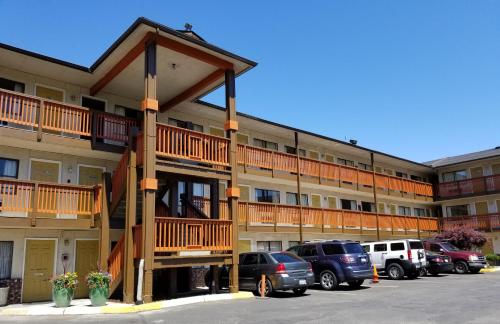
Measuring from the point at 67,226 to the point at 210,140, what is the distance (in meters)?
5.56

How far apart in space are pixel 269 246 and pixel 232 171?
937 cm

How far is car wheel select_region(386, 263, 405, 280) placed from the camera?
21.9m

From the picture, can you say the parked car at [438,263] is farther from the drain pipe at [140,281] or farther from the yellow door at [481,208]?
the drain pipe at [140,281]

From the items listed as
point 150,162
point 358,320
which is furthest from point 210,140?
point 358,320

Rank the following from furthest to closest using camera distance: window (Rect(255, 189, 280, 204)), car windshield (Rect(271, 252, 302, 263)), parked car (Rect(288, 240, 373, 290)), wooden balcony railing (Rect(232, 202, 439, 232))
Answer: window (Rect(255, 189, 280, 204)) → wooden balcony railing (Rect(232, 202, 439, 232)) → parked car (Rect(288, 240, 373, 290)) → car windshield (Rect(271, 252, 302, 263))

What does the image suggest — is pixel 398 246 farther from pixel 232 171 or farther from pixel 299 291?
pixel 232 171

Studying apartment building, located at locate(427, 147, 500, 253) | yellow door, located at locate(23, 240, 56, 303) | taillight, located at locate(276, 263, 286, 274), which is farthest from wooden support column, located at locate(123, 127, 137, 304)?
apartment building, located at locate(427, 147, 500, 253)

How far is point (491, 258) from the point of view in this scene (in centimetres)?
3219

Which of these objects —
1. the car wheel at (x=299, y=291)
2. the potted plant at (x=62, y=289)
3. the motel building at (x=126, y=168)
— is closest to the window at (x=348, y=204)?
the motel building at (x=126, y=168)

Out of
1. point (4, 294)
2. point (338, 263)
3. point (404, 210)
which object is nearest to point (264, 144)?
point (338, 263)

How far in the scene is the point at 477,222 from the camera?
3400 centimetres

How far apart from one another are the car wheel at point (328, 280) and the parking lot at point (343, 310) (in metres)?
1.50

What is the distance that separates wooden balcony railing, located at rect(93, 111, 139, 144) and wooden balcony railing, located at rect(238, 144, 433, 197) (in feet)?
18.0

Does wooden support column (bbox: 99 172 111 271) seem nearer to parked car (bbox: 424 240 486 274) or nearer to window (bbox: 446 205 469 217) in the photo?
parked car (bbox: 424 240 486 274)
